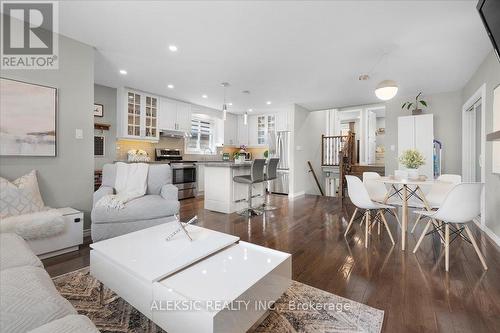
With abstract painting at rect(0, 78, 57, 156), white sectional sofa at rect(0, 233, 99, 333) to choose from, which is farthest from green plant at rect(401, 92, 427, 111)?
abstract painting at rect(0, 78, 57, 156)

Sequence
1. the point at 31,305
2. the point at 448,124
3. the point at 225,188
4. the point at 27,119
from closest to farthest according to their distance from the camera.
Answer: the point at 31,305 → the point at 27,119 → the point at 225,188 → the point at 448,124

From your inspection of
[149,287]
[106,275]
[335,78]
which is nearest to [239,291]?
[149,287]

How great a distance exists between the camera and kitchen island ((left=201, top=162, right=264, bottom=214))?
414 cm

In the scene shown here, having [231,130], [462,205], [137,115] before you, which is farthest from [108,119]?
[462,205]

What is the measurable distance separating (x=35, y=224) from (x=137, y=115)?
3.28 meters

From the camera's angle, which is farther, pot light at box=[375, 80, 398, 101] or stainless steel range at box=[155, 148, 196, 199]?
stainless steel range at box=[155, 148, 196, 199]

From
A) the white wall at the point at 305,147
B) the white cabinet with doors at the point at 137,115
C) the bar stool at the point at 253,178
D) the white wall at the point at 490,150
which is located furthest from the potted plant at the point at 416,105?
the white cabinet with doors at the point at 137,115

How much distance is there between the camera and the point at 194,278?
1.26 meters

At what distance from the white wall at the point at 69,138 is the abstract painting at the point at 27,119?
2.8 inches

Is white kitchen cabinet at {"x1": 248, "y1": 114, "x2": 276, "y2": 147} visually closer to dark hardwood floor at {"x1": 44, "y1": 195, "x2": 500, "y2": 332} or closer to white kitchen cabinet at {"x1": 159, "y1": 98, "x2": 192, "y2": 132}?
white kitchen cabinet at {"x1": 159, "y1": 98, "x2": 192, "y2": 132}

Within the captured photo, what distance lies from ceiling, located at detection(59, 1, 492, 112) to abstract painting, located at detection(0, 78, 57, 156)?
818 millimetres

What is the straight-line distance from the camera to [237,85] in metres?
4.47

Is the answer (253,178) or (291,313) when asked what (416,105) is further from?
(291,313)

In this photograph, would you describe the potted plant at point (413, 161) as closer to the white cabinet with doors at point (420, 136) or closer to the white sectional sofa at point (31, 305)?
the white cabinet with doors at point (420, 136)
